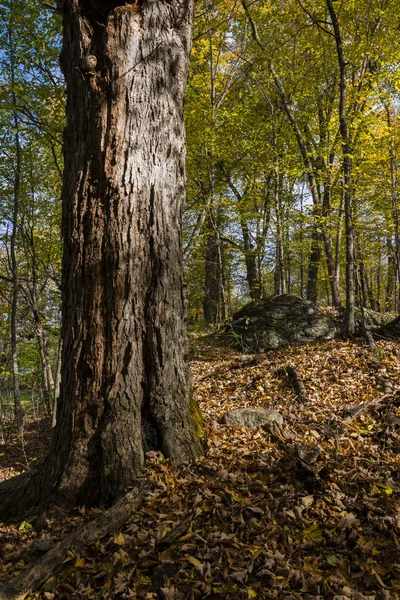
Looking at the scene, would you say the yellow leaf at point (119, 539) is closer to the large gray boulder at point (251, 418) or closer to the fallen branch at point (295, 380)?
the large gray boulder at point (251, 418)

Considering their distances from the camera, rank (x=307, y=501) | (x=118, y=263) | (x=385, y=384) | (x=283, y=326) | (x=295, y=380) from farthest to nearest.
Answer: (x=283, y=326), (x=295, y=380), (x=385, y=384), (x=118, y=263), (x=307, y=501)

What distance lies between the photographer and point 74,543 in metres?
2.39

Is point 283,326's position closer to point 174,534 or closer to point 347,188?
point 347,188

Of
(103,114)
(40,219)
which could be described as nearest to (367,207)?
(40,219)

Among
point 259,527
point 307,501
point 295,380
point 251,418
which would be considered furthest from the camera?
point 295,380

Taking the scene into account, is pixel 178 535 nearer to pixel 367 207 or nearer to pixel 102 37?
pixel 102 37

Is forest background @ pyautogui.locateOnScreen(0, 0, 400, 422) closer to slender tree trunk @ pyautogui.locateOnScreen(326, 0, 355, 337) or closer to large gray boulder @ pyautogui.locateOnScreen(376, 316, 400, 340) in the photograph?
slender tree trunk @ pyautogui.locateOnScreen(326, 0, 355, 337)

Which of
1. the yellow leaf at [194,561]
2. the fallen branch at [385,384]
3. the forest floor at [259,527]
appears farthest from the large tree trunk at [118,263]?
the fallen branch at [385,384]

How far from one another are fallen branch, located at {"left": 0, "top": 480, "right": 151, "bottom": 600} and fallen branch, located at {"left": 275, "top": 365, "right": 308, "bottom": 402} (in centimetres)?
257

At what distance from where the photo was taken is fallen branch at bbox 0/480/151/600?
2172mm

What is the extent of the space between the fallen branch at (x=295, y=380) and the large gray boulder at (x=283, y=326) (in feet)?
8.65

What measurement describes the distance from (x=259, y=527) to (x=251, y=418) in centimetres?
158

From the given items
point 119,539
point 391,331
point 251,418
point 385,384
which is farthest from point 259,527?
→ point 391,331

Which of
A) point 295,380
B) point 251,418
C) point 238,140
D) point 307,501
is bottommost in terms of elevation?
point 307,501
